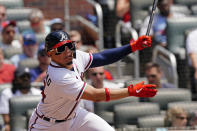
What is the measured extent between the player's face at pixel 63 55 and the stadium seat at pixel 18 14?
3950mm

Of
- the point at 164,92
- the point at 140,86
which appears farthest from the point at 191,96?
the point at 140,86

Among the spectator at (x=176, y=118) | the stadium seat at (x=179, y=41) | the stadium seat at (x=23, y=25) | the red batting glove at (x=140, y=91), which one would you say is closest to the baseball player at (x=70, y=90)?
the red batting glove at (x=140, y=91)

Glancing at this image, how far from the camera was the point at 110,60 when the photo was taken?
4340 mm

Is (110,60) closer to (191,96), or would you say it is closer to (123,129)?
(123,129)

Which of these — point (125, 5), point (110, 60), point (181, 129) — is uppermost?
point (125, 5)

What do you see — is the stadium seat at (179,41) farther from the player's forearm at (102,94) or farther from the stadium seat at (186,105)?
the player's forearm at (102,94)

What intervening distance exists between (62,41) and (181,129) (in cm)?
218

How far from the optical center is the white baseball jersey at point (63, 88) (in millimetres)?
3934

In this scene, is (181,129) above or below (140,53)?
below

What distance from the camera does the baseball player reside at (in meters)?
3.92

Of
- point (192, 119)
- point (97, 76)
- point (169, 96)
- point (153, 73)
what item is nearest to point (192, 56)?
point (153, 73)

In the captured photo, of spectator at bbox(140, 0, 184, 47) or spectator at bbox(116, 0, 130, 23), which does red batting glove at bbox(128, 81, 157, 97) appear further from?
spectator at bbox(116, 0, 130, 23)

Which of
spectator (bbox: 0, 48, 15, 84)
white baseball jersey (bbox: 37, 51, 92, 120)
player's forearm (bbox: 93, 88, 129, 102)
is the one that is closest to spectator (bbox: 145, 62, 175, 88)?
spectator (bbox: 0, 48, 15, 84)

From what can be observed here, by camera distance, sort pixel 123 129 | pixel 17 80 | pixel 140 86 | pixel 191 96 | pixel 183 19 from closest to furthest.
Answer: pixel 140 86
pixel 123 129
pixel 17 80
pixel 191 96
pixel 183 19
